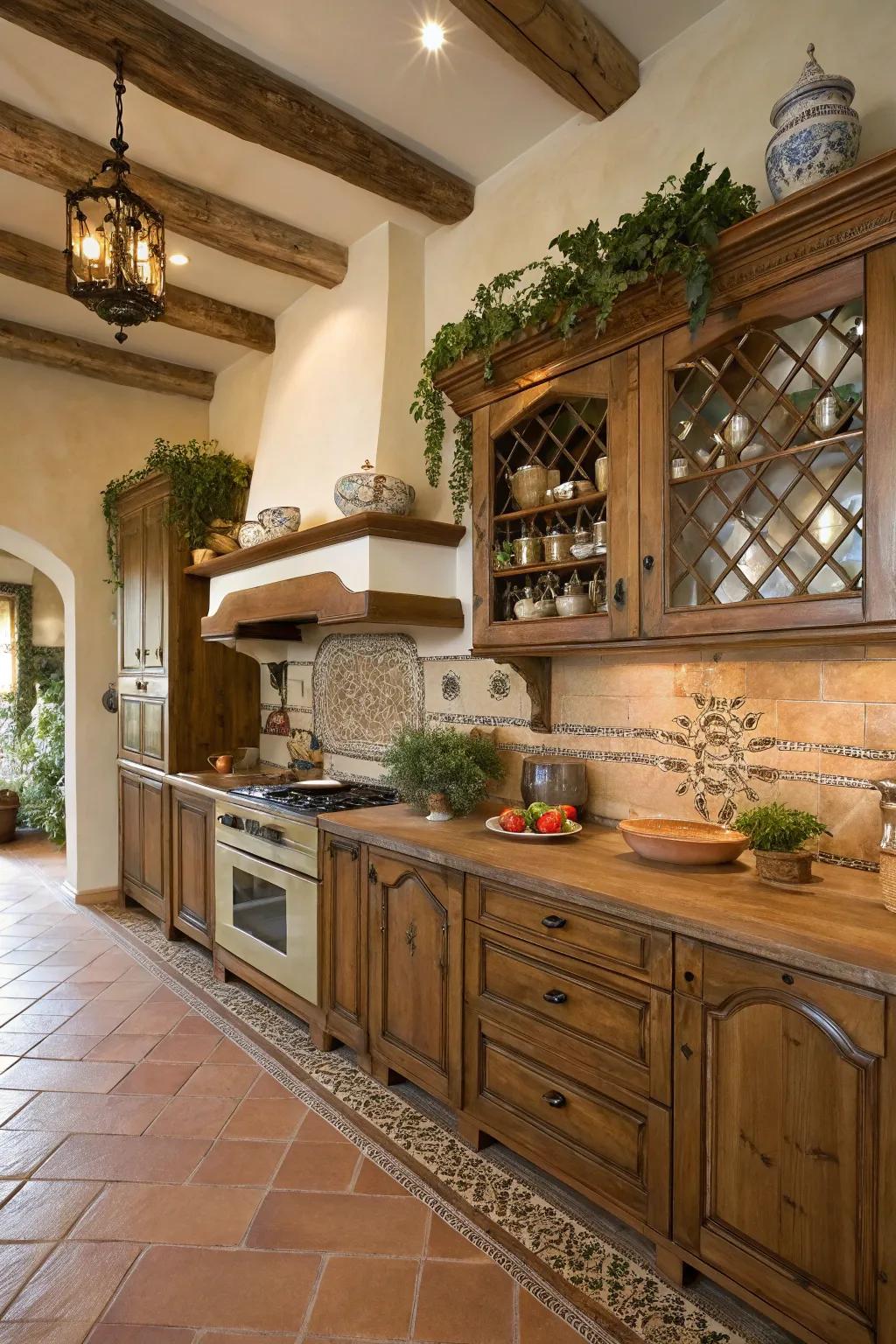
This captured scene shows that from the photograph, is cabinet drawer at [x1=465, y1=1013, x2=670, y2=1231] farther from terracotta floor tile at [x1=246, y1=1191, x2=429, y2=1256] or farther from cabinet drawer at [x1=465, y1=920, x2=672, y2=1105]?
terracotta floor tile at [x1=246, y1=1191, x2=429, y2=1256]

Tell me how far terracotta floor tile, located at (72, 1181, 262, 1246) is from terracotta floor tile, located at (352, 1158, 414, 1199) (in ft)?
0.93

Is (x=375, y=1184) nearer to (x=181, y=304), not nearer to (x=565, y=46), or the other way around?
(x=565, y=46)

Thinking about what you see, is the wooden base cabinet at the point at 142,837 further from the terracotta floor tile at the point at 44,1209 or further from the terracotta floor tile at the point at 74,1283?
the terracotta floor tile at the point at 74,1283

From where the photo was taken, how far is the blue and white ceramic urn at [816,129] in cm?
176

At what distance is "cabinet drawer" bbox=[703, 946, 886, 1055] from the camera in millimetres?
1385

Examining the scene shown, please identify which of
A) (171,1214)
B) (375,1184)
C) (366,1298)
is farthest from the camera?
(375,1184)

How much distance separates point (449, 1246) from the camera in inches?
74.9

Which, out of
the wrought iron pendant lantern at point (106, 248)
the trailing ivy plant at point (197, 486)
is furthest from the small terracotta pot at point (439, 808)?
the trailing ivy plant at point (197, 486)

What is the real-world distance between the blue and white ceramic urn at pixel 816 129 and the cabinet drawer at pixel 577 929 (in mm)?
1783

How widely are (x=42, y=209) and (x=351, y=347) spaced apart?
4.80ft

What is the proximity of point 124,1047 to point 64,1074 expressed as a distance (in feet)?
0.78

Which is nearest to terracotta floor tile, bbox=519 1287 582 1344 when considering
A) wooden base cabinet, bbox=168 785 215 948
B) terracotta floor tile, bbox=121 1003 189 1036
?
terracotta floor tile, bbox=121 1003 189 1036

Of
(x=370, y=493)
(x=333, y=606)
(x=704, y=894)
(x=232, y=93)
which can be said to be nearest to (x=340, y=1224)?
(x=704, y=894)

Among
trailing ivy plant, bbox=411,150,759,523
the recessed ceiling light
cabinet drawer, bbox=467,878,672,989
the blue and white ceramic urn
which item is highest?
the recessed ceiling light
